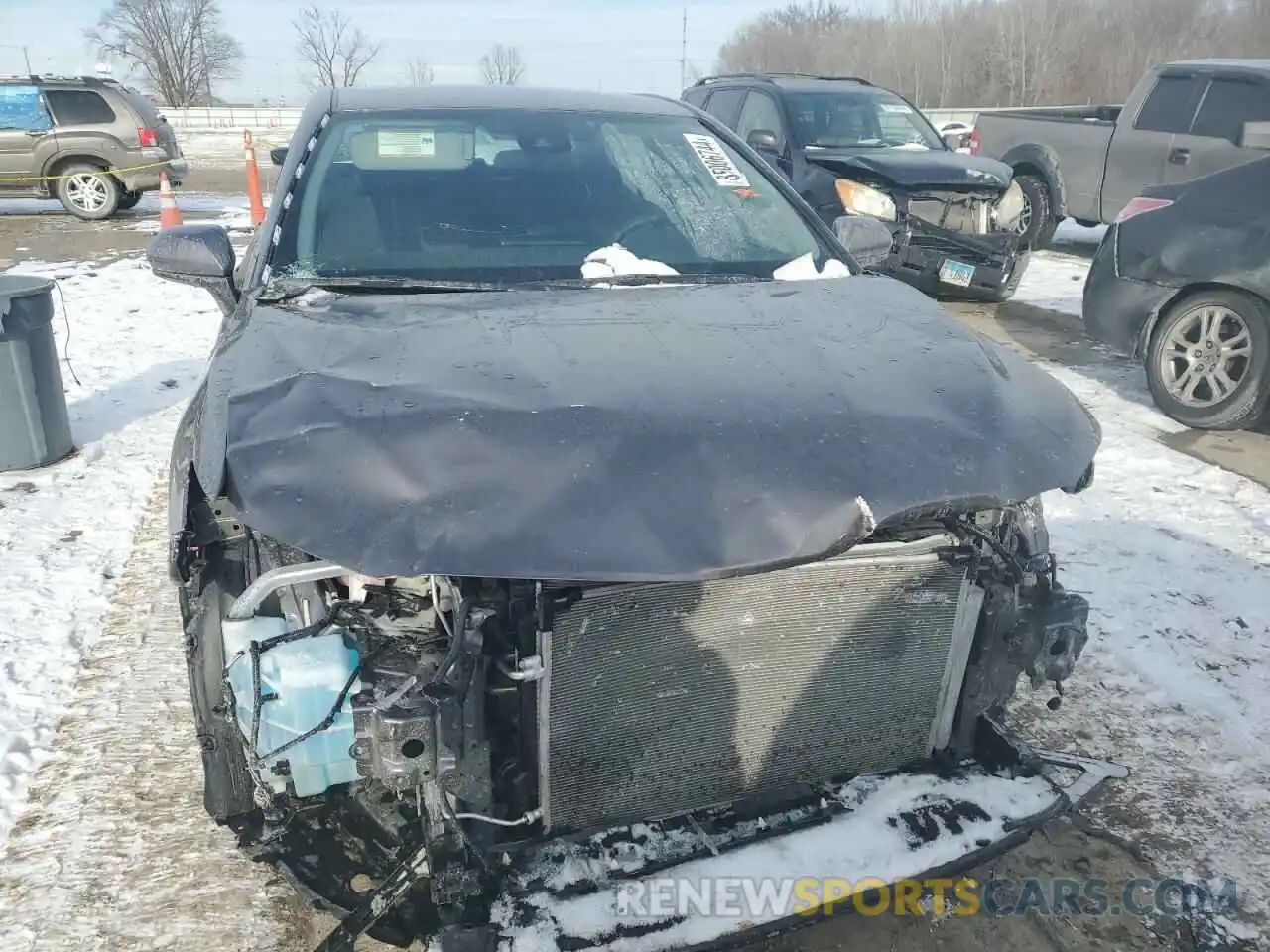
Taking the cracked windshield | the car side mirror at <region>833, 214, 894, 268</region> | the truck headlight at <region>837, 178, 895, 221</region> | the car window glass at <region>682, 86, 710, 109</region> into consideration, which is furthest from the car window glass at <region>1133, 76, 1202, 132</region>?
the car side mirror at <region>833, 214, 894, 268</region>

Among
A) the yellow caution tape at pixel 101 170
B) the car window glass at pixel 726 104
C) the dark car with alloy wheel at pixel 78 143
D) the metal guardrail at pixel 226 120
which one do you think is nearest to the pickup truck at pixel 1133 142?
the car window glass at pixel 726 104

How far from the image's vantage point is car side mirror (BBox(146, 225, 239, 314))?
2775 mm

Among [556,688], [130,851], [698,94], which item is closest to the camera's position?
[556,688]

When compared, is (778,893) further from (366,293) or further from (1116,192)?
(1116,192)

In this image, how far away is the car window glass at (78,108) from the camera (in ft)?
40.6

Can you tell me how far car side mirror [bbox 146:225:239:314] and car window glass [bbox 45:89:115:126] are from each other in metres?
11.8

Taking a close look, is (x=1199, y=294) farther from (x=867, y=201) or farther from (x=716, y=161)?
(x=716, y=161)

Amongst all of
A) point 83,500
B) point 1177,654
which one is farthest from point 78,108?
point 1177,654

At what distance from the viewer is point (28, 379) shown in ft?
15.1

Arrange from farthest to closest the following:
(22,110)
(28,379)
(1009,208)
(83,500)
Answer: (22,110) < (1009,208) < (28,379) < (83,500)

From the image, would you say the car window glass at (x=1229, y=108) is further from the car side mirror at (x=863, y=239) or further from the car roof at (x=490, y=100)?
the car roof at (x=490, y=100)

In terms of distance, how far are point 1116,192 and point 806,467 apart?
951 cm

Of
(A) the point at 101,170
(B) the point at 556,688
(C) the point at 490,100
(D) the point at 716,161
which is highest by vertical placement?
(C) the point at 490,100

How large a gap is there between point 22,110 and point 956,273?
465 inches
